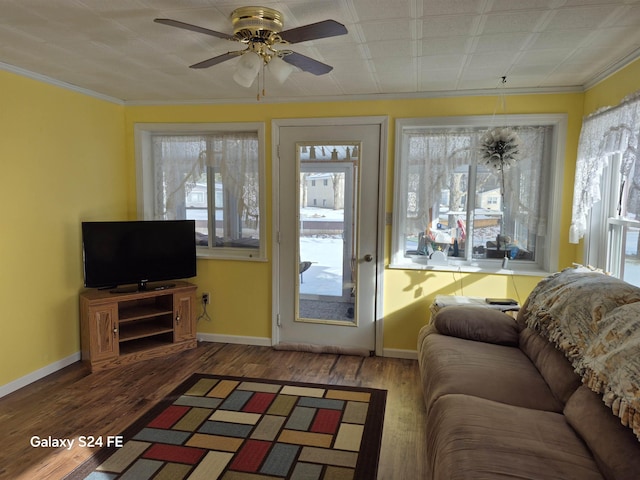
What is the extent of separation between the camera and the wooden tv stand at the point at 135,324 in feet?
11.4

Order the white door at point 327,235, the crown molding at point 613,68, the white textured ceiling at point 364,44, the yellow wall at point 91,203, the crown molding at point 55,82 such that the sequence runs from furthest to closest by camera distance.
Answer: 1. the white door at point 327,235
2. the yellow wall at point 91,203
3. the crown molding at point 55,82
4. the crown molding at point 613,68
5. the white textured ceiling at point 364,44

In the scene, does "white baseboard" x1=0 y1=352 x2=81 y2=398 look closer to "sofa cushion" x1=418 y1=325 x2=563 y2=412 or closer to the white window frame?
"sofa cushion" x1=418 y1=325 x2=563 y2=412

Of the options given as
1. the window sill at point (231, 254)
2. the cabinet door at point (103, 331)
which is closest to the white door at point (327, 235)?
the window sill at point (231, 254)

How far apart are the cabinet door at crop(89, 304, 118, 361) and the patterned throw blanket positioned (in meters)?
3.10

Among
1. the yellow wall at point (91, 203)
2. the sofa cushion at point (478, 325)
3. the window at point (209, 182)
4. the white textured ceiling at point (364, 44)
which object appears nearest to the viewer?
the white textured ceiling at point (364, 44)

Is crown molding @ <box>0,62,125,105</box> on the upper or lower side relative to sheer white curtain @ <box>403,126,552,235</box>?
upper

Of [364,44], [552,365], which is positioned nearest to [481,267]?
[552,365]

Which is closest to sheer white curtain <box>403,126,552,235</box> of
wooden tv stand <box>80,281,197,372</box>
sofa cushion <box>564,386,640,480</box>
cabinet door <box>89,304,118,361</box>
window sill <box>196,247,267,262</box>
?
window sill <box>196,247,267,262</box>

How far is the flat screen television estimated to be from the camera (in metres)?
3.54

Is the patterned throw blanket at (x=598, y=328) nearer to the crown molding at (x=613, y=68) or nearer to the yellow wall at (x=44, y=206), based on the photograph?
the crown molding at (x=613, y=68)

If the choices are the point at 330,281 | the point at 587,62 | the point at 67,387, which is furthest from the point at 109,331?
the point at 587,62

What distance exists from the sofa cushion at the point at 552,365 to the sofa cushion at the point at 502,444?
0.65 ft

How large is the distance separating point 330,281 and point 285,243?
55cm

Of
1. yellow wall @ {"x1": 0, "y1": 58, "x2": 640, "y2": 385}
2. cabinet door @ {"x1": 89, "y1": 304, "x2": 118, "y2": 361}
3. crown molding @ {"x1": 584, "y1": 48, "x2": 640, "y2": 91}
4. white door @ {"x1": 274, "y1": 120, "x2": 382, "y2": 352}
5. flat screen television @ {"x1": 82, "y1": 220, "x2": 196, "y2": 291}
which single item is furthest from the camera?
white door @ {"x1": 274, "y1": 120, "x2": 382, "y2": 352}
